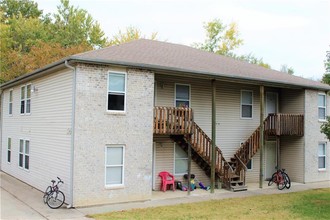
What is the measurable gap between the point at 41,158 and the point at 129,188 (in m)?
4.77

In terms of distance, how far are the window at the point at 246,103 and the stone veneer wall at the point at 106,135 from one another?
276 inches

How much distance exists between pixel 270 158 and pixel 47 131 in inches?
487

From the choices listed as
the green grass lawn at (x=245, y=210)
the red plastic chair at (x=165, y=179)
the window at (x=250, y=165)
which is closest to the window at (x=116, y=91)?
the green grass lawn at (x=245, y=210)

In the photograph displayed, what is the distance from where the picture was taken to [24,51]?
3741 centimetres

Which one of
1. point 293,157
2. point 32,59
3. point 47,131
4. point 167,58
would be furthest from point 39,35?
point 293,157

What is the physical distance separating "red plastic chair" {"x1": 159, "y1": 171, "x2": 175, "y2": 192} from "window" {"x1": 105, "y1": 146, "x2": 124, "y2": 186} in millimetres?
2987

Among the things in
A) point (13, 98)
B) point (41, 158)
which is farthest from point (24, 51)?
point (41, 158)

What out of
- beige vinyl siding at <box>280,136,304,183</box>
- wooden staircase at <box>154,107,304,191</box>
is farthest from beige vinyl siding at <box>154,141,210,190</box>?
beige vinyl siding at <box>280,136,304,183</box>

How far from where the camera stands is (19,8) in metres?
44.6

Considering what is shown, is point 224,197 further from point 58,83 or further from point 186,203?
point 58,83

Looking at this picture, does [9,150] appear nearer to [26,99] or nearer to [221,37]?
[26,99]

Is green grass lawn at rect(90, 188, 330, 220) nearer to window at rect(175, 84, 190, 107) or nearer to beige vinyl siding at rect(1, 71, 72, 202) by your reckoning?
beige vinyl siding at rect(1, 71, 72, 202)

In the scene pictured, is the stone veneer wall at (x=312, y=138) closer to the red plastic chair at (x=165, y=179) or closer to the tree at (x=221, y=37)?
the red plastic chair at (x=165, y=179)

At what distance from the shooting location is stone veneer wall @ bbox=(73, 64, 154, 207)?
42.1ft
